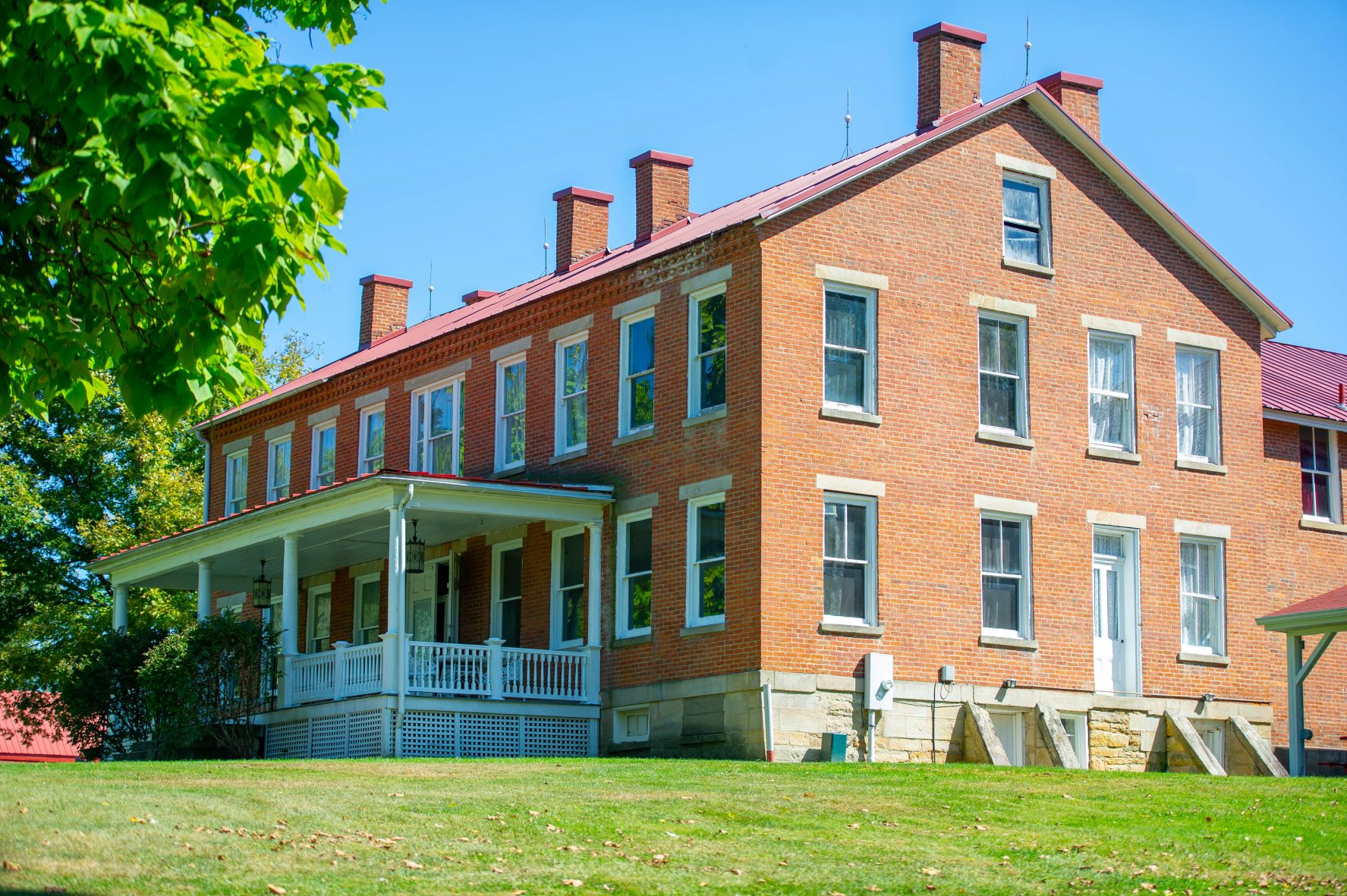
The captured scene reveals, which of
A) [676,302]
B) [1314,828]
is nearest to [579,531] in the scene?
[676,302]

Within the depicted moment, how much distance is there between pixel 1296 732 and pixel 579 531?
1040 cm

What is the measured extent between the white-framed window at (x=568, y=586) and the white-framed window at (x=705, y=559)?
101 inches

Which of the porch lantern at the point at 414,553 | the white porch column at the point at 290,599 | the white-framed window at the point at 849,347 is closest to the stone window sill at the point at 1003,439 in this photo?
the white-framed window at the point at 849,347

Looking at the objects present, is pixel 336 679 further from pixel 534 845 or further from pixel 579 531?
pixel 534 845

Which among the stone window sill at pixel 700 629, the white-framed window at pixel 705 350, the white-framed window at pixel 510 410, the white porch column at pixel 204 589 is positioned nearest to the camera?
the stone window sill at pixel 700 629

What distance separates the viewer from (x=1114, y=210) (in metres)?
27.0

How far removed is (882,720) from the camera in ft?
76.3

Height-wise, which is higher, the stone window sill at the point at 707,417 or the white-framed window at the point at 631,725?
the stone window sill at the point at 707,417

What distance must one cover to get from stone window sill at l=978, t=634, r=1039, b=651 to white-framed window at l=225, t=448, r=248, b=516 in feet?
58.0

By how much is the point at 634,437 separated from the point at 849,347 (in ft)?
11.4

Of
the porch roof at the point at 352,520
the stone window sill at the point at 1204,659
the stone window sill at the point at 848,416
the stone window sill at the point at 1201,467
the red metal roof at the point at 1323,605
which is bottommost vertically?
the stone window sill at the point at 1204,659

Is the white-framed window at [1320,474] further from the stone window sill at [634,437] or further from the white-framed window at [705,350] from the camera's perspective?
the stone window sill at [634,437]

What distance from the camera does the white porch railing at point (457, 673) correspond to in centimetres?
2423

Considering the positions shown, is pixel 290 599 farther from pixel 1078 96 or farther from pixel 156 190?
pixel 156 190
